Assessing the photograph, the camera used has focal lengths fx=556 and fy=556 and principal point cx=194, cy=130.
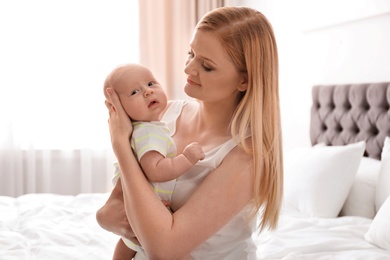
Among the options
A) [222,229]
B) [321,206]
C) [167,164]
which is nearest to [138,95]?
[167,164]

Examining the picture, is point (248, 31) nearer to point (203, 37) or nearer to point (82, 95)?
point (203, 37)

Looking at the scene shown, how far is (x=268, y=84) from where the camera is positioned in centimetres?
160

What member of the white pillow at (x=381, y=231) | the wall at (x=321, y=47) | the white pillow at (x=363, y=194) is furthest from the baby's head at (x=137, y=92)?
the wall at (x=321, y=47)

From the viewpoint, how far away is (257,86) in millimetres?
1588

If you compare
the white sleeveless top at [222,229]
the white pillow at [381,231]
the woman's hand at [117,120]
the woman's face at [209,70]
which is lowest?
the white pillow at [381,231]

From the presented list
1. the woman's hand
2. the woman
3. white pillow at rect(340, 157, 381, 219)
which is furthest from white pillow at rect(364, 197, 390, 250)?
the woman's hand

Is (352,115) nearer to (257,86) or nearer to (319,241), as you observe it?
(319,241)

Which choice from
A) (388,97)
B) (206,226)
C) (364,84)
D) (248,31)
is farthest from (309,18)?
(206,226)

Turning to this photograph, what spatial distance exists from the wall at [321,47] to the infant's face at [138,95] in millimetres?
1960

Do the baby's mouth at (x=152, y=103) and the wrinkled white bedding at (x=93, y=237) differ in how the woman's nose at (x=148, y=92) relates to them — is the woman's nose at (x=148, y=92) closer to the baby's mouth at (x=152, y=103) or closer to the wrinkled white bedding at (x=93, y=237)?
the baby's mouth at (x=152, y=103)

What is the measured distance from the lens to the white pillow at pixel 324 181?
2.80 m

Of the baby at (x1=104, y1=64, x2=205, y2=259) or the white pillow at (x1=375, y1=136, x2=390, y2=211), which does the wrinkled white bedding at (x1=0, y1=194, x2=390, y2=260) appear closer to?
the white pillow at (x1=375, y1=136, x2=390, y2=211)

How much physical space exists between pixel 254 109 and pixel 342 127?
6.48ft

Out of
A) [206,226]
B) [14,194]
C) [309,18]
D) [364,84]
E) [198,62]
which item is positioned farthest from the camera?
[14,194]
